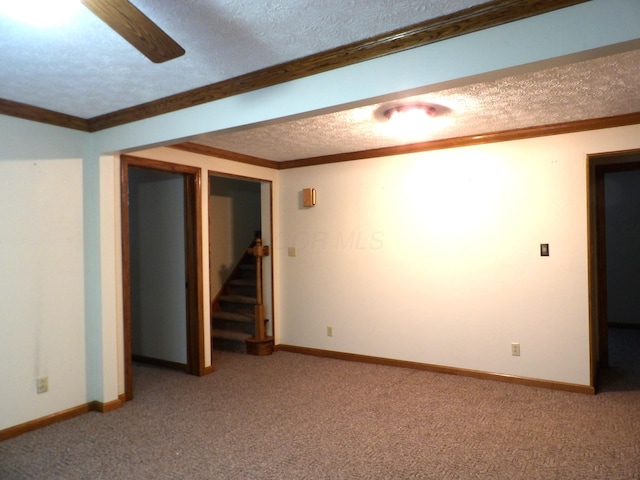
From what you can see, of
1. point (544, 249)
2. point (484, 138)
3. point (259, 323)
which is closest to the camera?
point (544, 249)

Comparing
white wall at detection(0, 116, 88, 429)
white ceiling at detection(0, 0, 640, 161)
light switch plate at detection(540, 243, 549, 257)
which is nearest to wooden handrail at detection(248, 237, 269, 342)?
white ceiling at detection(0, 0, 640, 161)

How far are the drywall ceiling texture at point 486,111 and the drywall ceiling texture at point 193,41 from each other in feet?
1.84

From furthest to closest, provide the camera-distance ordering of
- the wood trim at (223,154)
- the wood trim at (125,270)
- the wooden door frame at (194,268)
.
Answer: the wooden door frame at (194,268), the wood trim at (223,154), the wood trim at (125,270)

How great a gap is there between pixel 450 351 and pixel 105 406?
114 inches

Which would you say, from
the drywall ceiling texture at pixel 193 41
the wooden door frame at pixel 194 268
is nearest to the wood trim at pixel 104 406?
the wooden door frame at pixel 194 268

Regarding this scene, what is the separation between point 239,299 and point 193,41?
377 cm

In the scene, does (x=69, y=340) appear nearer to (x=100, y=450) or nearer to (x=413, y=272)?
(x=100, y=450)

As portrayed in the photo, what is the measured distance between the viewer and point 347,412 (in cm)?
319

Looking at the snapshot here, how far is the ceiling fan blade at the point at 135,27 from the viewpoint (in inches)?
52.7

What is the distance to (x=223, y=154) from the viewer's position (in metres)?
4.27

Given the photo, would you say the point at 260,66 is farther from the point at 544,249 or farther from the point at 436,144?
the point at 544,249

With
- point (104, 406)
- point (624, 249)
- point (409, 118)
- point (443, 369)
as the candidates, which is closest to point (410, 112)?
point (409, 118)

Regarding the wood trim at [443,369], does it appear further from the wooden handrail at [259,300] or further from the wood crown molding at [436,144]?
the wood crown molding at [436,144]

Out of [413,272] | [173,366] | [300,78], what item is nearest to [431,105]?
[300,78]
